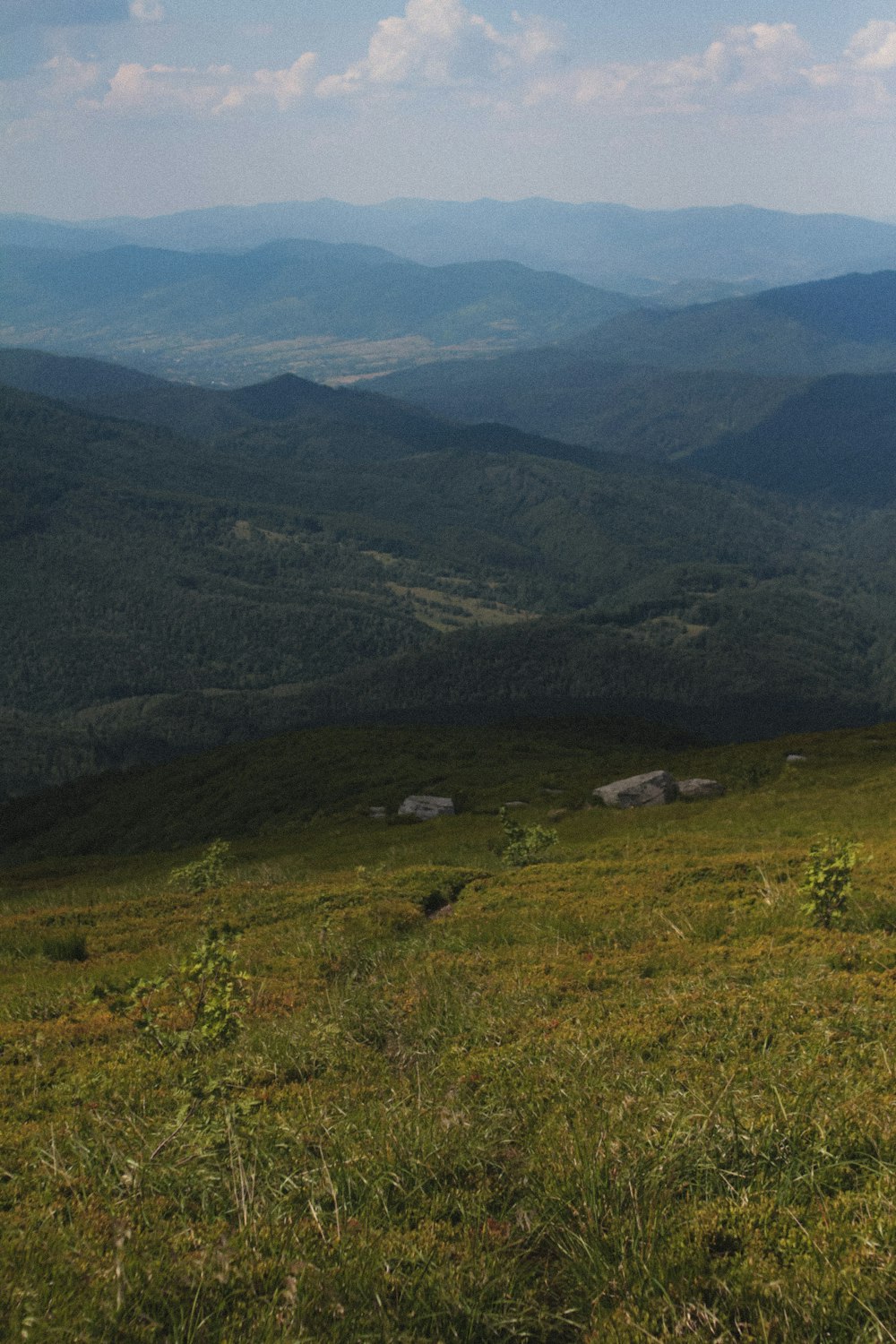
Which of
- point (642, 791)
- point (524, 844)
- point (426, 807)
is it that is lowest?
point (426, 807)

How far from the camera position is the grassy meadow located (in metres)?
5.66

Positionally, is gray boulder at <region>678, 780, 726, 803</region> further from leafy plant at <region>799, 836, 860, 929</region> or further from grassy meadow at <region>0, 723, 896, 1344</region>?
leafy plant at <region>799, 836, 860, 929</region>

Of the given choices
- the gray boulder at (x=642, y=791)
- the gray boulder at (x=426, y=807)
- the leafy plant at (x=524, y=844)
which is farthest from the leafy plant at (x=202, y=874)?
the gray boulder at (x=426, y=807)

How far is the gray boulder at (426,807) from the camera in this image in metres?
62.8

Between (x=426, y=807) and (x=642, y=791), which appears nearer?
(x=642, y=791)

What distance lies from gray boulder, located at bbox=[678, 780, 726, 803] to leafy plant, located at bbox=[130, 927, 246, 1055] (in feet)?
143

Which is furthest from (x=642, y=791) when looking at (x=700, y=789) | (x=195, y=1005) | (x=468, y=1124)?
(x=468, y=1124)

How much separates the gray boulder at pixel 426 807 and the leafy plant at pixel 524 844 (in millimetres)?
29446

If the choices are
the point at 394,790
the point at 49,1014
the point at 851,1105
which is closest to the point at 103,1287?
the point at 851,1105

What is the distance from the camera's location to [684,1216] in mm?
6395

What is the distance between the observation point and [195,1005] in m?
12.5

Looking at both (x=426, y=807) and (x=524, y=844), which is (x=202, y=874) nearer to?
(x=524, y=844)

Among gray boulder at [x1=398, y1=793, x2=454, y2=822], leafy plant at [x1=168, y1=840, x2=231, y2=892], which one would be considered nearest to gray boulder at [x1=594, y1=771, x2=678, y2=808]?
gray boulder at [x1=398, y1=793, x2=454, y2=822]

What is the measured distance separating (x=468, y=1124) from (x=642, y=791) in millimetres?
48283
